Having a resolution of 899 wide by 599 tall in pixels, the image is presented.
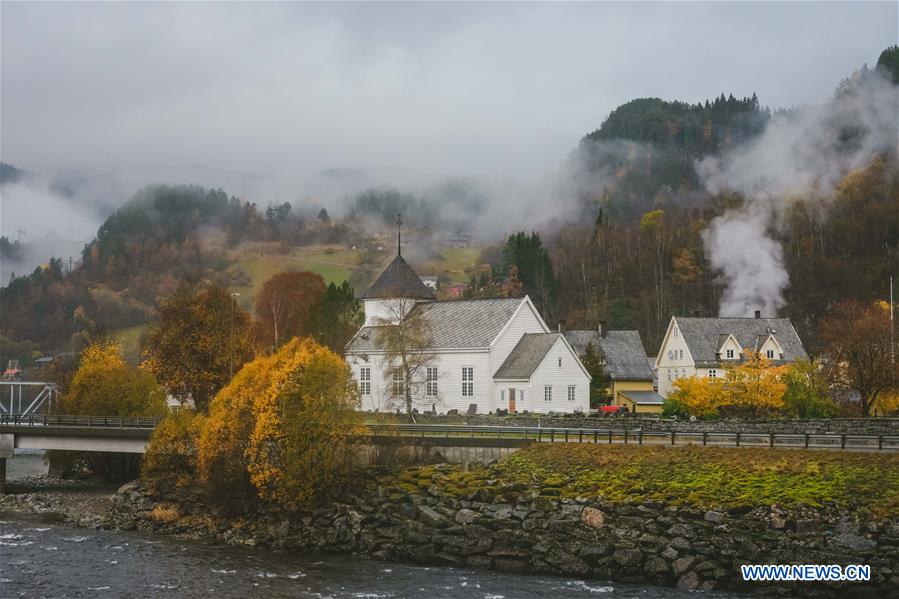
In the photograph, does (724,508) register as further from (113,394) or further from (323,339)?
(323,339)

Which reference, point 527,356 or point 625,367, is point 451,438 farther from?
point 625,367

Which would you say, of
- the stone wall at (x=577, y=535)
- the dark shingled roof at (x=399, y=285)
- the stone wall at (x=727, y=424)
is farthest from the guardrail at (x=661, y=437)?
the dark shingled roof at (x=399, y=285)

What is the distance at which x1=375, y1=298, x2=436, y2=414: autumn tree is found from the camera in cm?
6631

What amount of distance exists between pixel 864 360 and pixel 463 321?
91.1ft

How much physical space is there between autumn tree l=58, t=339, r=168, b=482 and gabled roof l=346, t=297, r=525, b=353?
15723 millimetres

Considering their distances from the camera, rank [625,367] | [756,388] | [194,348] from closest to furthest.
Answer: [756,388] < [194,348] < [625,367]

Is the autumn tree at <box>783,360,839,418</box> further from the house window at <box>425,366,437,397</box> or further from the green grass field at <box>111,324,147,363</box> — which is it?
the green grass field at <box>111,324,147,363</box>

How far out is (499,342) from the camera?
231 ft

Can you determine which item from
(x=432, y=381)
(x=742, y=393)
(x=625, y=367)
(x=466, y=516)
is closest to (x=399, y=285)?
(x=432, y=381)

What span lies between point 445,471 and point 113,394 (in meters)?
29.4

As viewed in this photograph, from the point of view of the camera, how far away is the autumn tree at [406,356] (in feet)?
218

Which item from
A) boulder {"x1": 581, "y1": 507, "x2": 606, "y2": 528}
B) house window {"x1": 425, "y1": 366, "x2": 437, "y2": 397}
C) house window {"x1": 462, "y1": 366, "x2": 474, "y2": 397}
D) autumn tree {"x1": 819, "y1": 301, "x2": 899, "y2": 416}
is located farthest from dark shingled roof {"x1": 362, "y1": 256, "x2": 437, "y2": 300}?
boulder {"x1": 581, "y1": 507, "x2": 606, "y2": 528}

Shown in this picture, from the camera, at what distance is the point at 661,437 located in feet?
153

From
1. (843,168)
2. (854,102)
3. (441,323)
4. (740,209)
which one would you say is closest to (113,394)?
(441,323)
